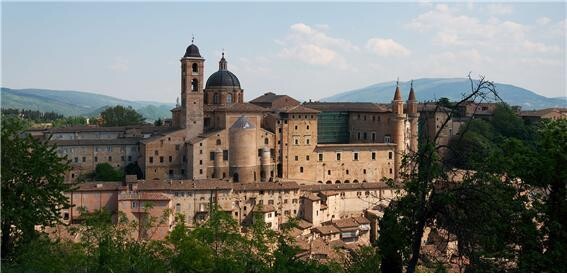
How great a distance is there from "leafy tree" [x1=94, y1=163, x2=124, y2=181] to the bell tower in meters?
4.96

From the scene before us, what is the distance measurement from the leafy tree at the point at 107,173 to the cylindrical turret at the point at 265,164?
8831mm

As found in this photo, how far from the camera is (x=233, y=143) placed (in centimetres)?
3775

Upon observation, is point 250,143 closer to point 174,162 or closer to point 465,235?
point 174,162

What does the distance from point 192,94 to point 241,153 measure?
519 cm

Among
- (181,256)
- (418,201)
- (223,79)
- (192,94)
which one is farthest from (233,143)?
(418,201)

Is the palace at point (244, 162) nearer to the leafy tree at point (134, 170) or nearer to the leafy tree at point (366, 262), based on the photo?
the leafy tree at point (134, 170)

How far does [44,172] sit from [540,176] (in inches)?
351

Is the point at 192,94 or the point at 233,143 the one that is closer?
the point at 233,143

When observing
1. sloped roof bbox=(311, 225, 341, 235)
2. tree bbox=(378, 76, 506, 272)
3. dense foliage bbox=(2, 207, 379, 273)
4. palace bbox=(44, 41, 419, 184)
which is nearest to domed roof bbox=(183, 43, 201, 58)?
palace bbox=(44, 41, 419, 184)

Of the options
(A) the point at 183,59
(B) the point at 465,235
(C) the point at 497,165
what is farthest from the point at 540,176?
(A) the point at 183,59

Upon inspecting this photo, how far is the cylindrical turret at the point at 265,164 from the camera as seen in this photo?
38.7 meters

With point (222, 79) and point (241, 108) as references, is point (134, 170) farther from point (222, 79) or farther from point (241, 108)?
point (222, 79)

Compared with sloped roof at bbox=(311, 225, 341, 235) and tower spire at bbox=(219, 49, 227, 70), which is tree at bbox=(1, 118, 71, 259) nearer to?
sloped roof at bbox=(311, 225, 341, 235)

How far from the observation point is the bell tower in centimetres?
3888
